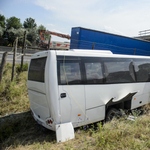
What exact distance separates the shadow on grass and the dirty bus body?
0.56 meters

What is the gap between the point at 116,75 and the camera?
178 inches

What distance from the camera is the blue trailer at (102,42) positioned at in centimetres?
1305

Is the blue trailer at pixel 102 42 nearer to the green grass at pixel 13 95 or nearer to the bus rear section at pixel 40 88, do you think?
the green grass at pixel 13 95

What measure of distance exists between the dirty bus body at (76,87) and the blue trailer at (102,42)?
6.63 m

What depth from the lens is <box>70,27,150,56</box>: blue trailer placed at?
13047 mm

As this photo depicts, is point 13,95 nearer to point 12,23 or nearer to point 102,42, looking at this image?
point 102,42

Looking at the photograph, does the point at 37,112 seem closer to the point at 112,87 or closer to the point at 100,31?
the point at 112,87

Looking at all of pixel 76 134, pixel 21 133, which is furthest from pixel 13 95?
pixel 76 134

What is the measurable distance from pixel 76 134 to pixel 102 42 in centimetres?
1221

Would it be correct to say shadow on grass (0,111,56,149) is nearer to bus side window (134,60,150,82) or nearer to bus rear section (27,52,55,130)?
bus rear section (27,52,55,130)

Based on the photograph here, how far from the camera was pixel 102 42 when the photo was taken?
1459cm

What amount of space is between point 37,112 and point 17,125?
5.23 ft

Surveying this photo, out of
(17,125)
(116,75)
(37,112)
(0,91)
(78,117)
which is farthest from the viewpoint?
(0,91)

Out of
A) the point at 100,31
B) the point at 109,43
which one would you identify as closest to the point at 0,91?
the point at 100,31
